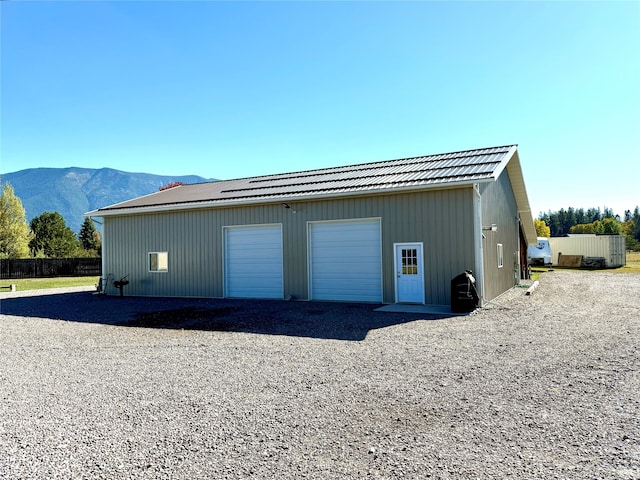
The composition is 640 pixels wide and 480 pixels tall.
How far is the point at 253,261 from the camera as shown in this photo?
14.0m

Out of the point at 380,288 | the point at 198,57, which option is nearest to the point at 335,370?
the point at 380,288

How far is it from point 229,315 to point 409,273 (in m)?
5.01

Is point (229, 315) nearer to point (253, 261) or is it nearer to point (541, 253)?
point (253, 261)

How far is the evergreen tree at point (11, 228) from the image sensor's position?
35.0 meters

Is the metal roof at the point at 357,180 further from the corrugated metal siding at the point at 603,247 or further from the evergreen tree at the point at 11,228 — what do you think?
the evergreen tree at the point at 11,228

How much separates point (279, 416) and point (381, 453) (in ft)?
3.69

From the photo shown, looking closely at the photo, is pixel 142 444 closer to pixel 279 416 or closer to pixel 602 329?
pixel 279 416

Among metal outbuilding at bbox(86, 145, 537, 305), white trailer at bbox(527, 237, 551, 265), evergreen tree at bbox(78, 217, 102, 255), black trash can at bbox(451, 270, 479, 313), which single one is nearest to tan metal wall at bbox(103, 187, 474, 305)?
metal outbuilding at bbox(86, 145, 537, 305)

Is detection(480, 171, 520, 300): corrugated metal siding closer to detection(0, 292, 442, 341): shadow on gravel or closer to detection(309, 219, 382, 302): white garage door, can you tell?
detection(309, 219, 382, 302): white garage door

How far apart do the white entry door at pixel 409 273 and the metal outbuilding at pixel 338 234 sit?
0.09 ft

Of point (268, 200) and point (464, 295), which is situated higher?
point (268, 200)

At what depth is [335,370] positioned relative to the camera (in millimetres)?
5363

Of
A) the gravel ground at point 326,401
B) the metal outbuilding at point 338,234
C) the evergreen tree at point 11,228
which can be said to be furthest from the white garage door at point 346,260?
the evergreen tree at point 11,228

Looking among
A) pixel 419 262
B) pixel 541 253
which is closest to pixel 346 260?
pixel 419 262
